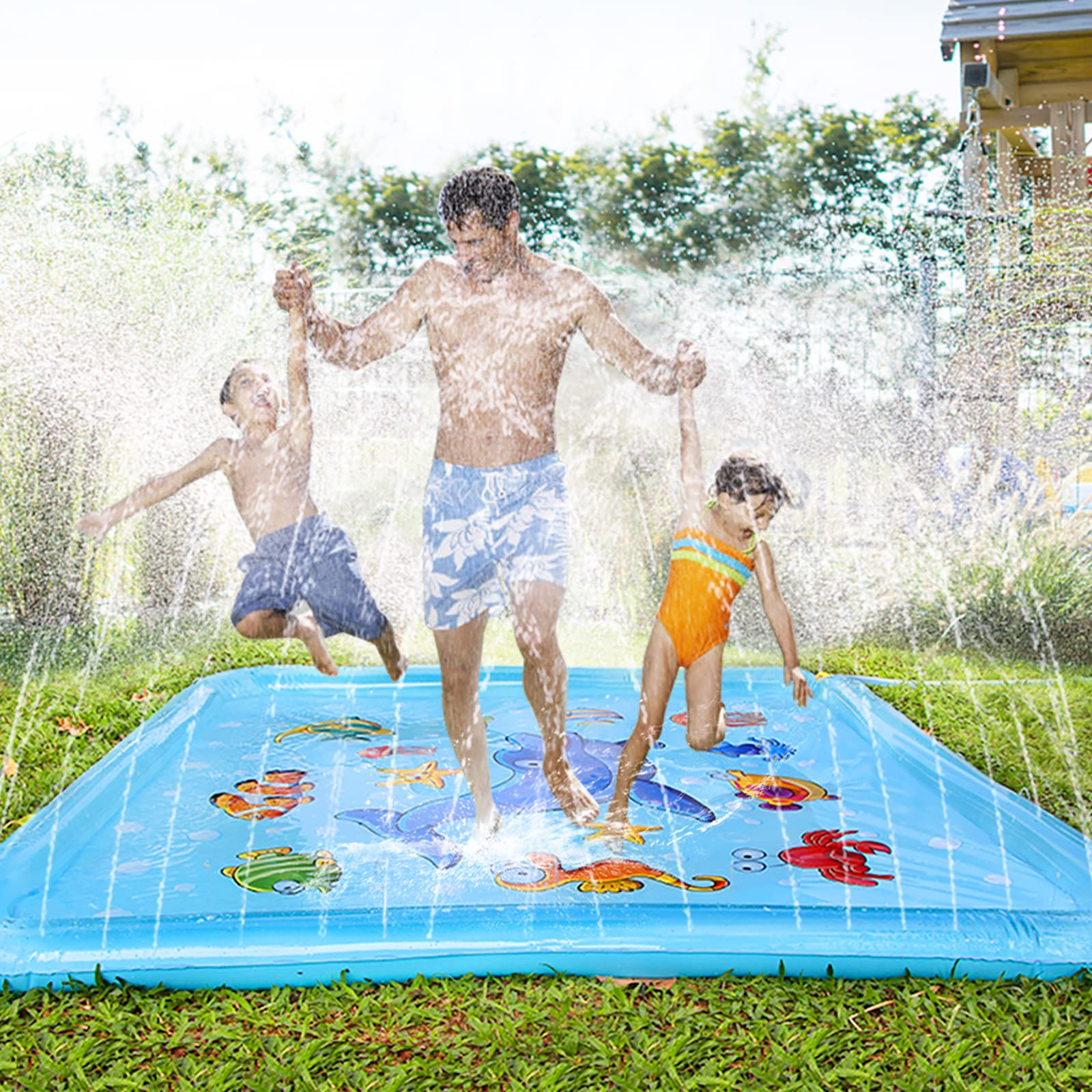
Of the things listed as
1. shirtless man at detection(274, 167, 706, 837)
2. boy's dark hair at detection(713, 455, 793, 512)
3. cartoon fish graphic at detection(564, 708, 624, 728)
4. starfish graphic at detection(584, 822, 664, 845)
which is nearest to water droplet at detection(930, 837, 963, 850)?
starfish graphic at detection(584, 822, 664, 845)

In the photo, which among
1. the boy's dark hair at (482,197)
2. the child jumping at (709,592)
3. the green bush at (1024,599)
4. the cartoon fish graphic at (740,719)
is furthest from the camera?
the green bush at (1024,599)

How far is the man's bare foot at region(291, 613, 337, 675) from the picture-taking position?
12.8 ft

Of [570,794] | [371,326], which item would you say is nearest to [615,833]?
[570,794]

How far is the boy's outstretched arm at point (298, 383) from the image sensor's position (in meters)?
3.45

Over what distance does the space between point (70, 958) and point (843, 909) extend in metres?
1.93

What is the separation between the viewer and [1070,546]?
23.8 ft

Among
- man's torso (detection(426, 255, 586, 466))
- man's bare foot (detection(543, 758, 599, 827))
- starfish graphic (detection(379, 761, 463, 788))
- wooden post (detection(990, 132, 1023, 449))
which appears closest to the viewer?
man's torso (detection(426, 255, 586, 466))

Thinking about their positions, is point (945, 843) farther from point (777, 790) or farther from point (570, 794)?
point (570, 794)

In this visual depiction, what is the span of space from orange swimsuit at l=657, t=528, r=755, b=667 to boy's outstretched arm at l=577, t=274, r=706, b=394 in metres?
0.47

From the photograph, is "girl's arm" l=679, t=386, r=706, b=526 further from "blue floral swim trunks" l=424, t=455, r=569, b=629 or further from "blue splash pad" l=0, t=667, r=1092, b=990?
"blue splash pad" l=0, t=667, r=1092, b=990

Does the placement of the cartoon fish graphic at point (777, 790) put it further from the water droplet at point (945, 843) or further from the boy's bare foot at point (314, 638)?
the boy's bare foot at point (314, 638)

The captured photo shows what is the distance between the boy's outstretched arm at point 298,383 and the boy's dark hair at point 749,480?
1283 mm

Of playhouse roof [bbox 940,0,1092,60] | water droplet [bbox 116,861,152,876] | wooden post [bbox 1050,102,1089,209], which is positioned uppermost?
playhouse roof [bbox 940,0,1092,60]

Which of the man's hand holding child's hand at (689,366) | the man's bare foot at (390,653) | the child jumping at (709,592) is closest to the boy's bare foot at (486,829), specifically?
the child jumping at (709,592)
